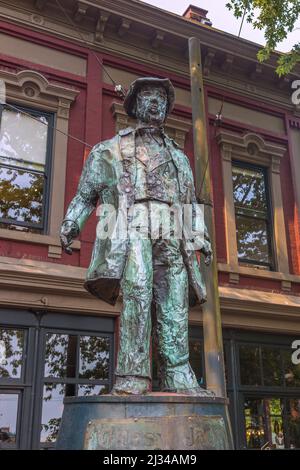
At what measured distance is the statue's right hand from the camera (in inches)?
141

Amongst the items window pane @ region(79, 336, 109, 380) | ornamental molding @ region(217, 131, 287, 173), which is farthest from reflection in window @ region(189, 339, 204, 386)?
ornamental molding @ region(217, 131, 287, 173)

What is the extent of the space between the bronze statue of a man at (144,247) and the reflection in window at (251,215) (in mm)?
7612

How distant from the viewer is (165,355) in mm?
3395

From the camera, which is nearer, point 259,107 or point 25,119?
point 25,119

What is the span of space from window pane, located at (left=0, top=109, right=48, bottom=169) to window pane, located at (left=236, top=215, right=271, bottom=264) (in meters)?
4.43

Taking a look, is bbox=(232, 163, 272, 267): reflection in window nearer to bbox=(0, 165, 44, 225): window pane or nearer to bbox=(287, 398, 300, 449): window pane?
bbox=(287, 398, 300, 449): window pane

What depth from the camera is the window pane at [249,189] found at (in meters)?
11.7

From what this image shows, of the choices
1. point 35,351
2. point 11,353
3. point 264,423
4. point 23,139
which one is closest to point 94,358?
point 35,351

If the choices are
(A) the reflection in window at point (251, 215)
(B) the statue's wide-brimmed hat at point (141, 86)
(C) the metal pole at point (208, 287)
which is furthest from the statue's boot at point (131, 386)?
(A) the reflection in window at point (251, 215)

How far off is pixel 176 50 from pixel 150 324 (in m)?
9.51
